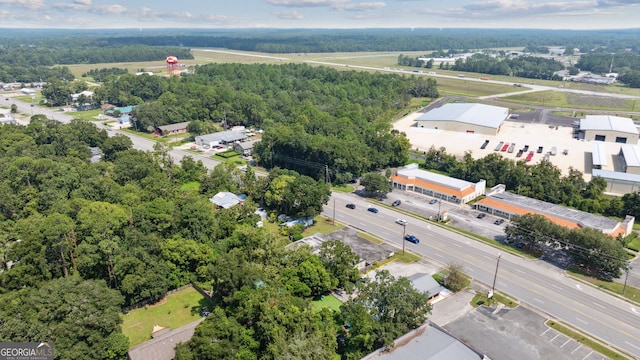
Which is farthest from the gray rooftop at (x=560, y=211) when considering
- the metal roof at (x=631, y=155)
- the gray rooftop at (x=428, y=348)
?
the gray rooftop at (x=428, y=348)

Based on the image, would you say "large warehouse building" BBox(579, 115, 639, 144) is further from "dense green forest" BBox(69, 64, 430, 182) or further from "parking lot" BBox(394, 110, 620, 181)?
"dense green forest" BBox(69, 64, 430, 182)

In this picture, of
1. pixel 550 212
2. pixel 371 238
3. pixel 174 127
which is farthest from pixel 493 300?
pixel 174 127

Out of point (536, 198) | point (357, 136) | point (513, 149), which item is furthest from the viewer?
point (513, 149)

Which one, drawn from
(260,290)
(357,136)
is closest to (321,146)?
(357,136)

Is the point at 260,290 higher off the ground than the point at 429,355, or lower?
higher

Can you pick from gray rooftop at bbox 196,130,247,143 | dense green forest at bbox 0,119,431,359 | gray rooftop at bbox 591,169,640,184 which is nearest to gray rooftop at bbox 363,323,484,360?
dense green forest at bbox 0,119,431,359

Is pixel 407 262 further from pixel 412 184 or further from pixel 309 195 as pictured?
pixel 412 184
